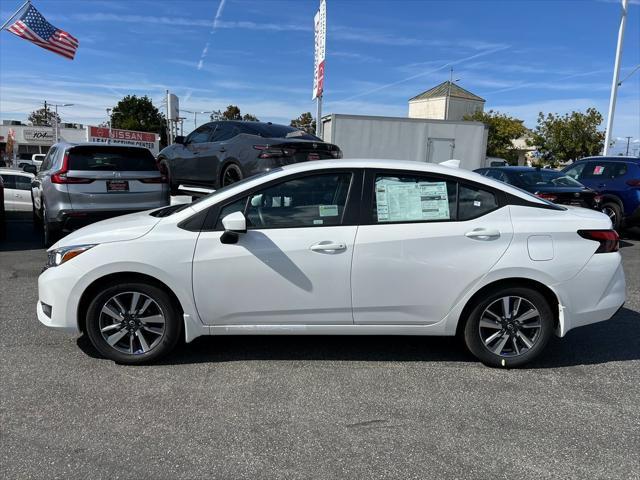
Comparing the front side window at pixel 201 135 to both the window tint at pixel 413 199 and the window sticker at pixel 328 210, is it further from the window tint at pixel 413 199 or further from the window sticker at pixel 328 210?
the window tint at pixel 413 199

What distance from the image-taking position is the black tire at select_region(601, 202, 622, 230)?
34.7 ft

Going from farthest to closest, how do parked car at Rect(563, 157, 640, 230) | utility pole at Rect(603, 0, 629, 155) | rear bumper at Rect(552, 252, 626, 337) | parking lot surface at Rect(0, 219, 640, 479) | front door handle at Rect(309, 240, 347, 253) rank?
utility pole at Rect(603, 0, 629, 155) → parked car at Rect(563, 157, 640, 230) → rear bumper at Rect(552, 252, 626, 337) → front door handle at Rect(309, 240, 347, 253) → parking lot surface at Rect(0, 219, 640, 479)

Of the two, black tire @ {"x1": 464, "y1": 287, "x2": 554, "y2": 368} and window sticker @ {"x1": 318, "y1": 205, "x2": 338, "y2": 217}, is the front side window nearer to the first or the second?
window sticker @ {"x1": 318, "y1": 205, "x2": 338, "y2": 217}

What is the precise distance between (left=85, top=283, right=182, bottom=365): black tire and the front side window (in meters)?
5.90

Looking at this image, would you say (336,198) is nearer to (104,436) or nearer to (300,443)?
(300,443)

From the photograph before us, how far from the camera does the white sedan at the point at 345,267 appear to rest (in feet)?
12.3

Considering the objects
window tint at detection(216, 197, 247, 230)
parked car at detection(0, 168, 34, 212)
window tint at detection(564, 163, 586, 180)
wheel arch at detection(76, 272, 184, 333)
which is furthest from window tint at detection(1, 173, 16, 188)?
window tint at detection(564, 163, 586, 180)

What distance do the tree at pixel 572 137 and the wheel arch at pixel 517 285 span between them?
43228 millimetres

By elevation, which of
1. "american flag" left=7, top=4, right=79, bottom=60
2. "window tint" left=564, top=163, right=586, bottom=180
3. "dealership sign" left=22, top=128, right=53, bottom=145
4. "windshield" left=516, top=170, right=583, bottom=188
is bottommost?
"windshield" left=516, top=170, right=583, bottom=188

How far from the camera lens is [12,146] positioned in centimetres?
6588

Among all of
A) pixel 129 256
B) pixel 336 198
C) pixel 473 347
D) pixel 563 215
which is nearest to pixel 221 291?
pixel 129 256

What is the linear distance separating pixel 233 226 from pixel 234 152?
4790mm

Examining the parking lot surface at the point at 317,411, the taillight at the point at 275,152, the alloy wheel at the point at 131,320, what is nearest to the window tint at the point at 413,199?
the parking lot surface at the point at 317,411

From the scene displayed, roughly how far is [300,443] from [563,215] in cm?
267
